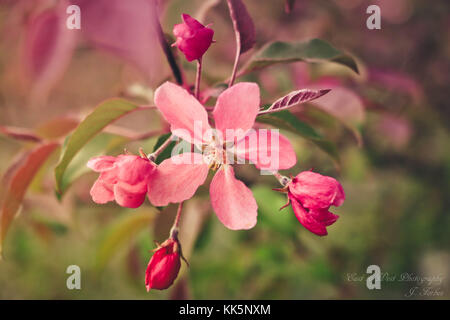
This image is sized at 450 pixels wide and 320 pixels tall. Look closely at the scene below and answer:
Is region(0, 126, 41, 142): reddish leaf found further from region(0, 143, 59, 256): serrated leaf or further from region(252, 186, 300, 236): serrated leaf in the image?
region(252, 186, 300, 236): serrated leaf

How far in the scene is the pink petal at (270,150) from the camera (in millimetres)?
416

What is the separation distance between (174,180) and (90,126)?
0.15 m

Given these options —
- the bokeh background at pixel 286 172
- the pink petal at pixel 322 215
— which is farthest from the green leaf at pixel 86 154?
the pink petal at pixel 322 215

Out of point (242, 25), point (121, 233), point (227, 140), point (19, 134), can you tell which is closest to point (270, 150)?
point (227, 140)

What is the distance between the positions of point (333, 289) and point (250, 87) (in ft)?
2.86

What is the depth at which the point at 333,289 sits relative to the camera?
110 cm

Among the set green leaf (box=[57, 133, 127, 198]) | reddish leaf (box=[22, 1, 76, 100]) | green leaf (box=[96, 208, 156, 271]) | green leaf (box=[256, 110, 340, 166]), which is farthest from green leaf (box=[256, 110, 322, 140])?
green leaf (box=[96, 208, 156, 271])

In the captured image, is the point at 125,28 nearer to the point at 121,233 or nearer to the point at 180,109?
the point at 180,109

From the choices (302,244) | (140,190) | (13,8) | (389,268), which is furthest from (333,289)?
(13,8)

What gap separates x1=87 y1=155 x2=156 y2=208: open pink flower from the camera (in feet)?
1.25

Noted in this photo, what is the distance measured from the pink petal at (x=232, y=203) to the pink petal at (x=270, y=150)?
0.03m

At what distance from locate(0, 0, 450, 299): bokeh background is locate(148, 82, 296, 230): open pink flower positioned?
0.07 metres

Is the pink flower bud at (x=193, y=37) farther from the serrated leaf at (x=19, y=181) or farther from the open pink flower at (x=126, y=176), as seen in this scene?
the serrated leaf at (x=19, y=181)
